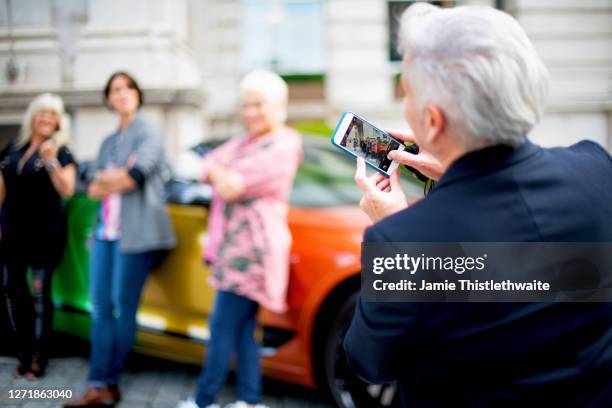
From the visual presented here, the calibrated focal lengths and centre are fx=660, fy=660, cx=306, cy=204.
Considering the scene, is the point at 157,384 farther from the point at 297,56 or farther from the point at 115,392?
the point at 297,56

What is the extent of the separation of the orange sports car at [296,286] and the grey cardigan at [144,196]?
0.18 m

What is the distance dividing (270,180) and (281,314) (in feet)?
2.19

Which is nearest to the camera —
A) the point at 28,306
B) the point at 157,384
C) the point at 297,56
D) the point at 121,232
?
the point at 121,232

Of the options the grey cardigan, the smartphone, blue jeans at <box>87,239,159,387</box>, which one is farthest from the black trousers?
the smartphone

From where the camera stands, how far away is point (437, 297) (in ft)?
3.09

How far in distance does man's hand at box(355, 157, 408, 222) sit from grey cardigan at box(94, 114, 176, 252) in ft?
6.41

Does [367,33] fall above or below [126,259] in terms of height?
above

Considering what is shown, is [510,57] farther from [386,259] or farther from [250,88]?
[250,88]

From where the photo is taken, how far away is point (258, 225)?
276 cm

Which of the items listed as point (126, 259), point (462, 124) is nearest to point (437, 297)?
point (462, 124)

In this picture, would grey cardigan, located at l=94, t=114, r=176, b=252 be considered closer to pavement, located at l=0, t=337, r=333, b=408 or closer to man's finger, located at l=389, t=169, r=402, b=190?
pavement, located at l=0, t=337, r=333, b=408

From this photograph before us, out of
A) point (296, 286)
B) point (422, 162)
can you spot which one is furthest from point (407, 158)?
point (296, 286)

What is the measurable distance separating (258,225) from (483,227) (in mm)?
1877

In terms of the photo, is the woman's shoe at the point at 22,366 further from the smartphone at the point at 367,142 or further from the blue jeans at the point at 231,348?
the smartphone at the point at 367,142
